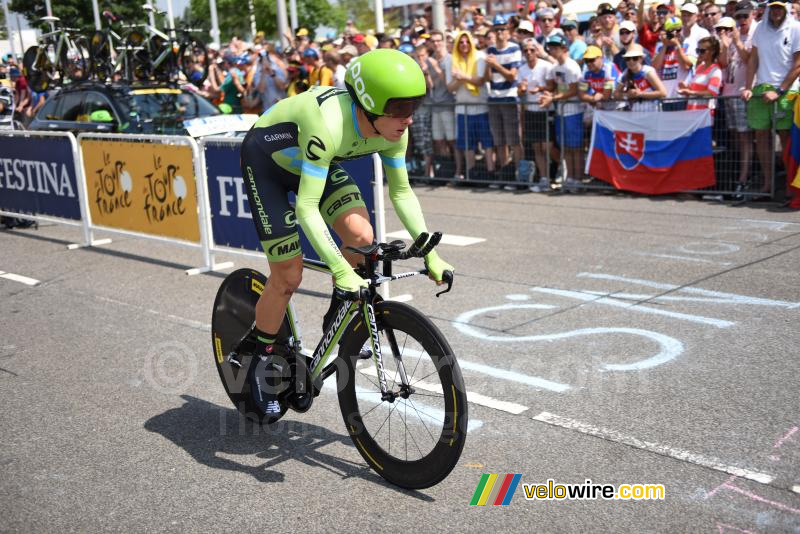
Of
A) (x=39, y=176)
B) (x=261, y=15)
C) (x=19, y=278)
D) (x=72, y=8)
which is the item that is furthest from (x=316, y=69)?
(x=261, y=15)

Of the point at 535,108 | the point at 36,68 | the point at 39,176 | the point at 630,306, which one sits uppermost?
the point at 36,68

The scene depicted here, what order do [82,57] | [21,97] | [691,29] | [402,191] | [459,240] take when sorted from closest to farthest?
[402,191]
[459,240]
[691,29]
[82,57]
[21,97]

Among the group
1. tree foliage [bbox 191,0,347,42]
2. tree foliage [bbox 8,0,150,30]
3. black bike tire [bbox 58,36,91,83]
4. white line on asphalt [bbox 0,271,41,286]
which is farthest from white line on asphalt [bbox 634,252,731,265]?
tree foliage [bbox 191,0,347,42]

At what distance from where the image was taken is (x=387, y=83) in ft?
12.1

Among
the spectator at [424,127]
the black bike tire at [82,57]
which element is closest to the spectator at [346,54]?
the spectator at [424,127]

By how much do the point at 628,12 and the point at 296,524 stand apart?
520 inches

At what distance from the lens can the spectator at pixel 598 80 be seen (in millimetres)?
12250

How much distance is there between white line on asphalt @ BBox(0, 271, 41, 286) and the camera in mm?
8866

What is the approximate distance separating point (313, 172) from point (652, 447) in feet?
7.21

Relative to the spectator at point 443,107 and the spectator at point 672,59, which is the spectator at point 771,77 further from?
the spectator at point 443,107

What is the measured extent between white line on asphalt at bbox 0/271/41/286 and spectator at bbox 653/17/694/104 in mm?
8621

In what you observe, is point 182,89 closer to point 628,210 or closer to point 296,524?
point 628,210

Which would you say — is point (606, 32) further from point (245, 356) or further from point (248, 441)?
point (248, 441)

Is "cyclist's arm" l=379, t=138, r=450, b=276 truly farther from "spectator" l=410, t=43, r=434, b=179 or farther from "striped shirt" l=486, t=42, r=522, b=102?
"spectator" l=410, t=43, r=434, b=179
